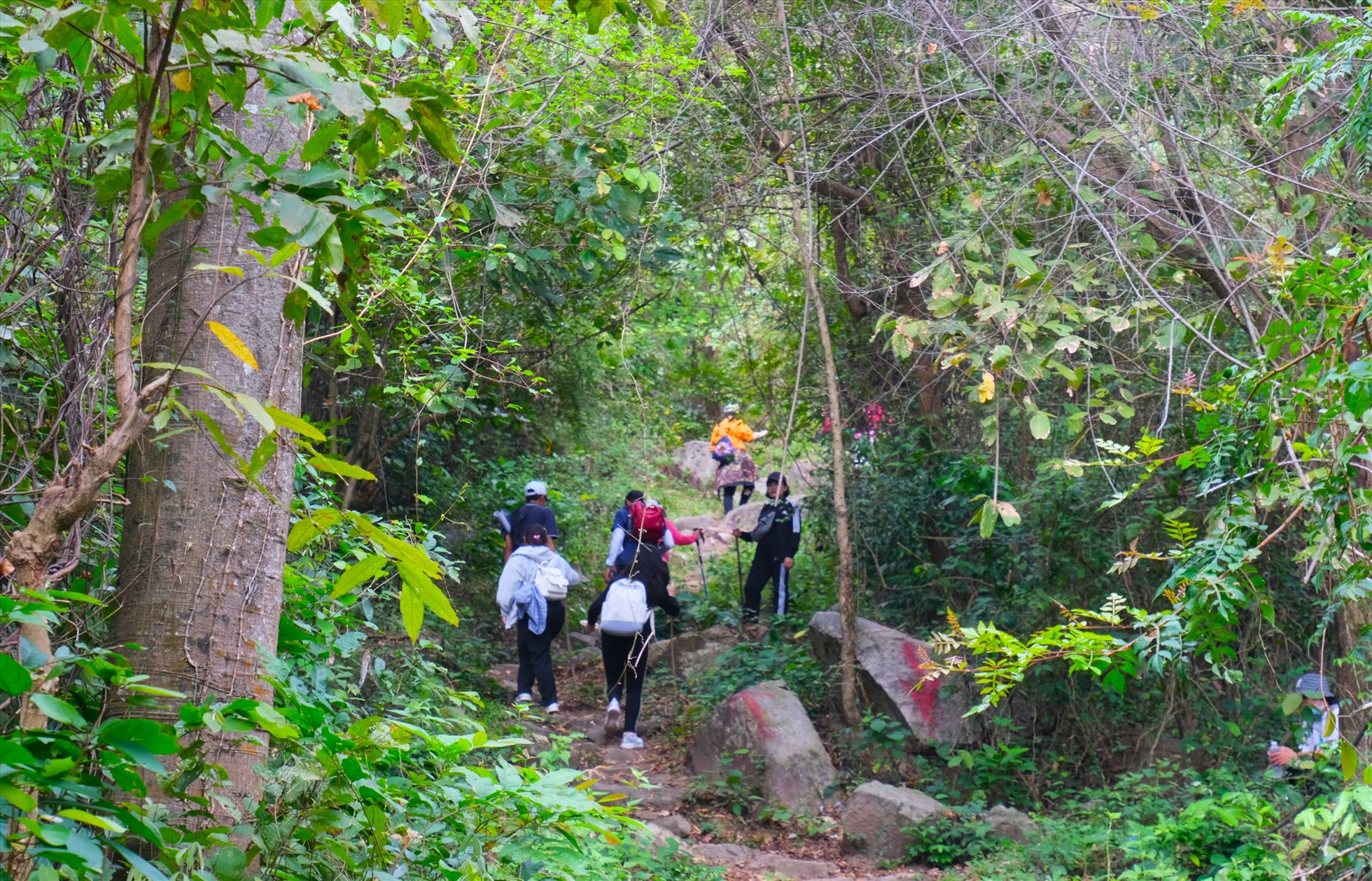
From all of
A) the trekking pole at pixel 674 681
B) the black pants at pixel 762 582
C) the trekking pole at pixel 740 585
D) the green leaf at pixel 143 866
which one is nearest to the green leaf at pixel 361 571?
the green leaf at pixel 143 866

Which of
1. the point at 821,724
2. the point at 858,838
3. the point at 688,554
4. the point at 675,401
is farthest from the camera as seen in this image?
the point at 675,401

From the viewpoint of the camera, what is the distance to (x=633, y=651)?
25.6 ft

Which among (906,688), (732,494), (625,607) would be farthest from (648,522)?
(732,494)

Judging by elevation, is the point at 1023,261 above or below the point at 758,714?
above

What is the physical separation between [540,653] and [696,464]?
1129 cm

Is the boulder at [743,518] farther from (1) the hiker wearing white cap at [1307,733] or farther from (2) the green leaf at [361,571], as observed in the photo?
(2) the green leaf at [361,571]

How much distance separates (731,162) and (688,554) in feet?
26.9

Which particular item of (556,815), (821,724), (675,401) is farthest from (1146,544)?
(675,401)

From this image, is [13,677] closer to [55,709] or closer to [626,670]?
[55,709]

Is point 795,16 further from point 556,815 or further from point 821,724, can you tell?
point 556,815

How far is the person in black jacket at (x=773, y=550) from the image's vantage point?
10250 mm

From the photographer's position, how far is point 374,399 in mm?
7176

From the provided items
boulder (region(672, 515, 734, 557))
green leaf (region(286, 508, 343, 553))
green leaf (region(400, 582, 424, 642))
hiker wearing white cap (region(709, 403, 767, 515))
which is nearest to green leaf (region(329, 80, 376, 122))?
green leaf (region(286, 508, 343, 553))

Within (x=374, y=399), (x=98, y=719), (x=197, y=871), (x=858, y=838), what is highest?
(x=374, y=399)
